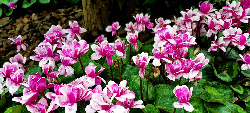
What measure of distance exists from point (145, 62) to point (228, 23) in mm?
921

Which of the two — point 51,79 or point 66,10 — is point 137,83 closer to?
point 51,79

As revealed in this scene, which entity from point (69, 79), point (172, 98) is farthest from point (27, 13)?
point (172, 98)

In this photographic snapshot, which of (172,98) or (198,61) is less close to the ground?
(198,61)

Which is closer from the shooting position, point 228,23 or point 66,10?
point 228,23

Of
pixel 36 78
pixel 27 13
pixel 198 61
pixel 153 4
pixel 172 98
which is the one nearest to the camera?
pixel 36 78

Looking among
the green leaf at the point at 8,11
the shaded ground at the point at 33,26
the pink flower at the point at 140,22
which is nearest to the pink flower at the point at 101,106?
the pink flower at the point at 140,22

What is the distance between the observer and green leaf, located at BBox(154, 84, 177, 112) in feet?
4.48

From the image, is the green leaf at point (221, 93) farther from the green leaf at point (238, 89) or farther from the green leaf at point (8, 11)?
the green leaf at point (8, 11)

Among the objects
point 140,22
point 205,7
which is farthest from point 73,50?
point 205,7

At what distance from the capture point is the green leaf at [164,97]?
136 cm

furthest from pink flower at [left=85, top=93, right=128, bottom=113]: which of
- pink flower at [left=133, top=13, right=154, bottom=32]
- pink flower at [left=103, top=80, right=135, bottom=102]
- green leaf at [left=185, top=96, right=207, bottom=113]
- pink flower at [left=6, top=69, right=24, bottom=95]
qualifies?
pink flower at [left=133, top=13, right=154, bottom=32]

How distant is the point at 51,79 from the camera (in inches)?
48.0

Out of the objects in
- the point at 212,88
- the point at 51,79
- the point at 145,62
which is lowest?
the point at 212,88

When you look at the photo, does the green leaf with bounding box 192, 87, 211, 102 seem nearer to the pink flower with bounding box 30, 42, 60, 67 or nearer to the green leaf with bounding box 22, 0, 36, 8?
the pink flower with bounding box 30, 42, 60, 67
